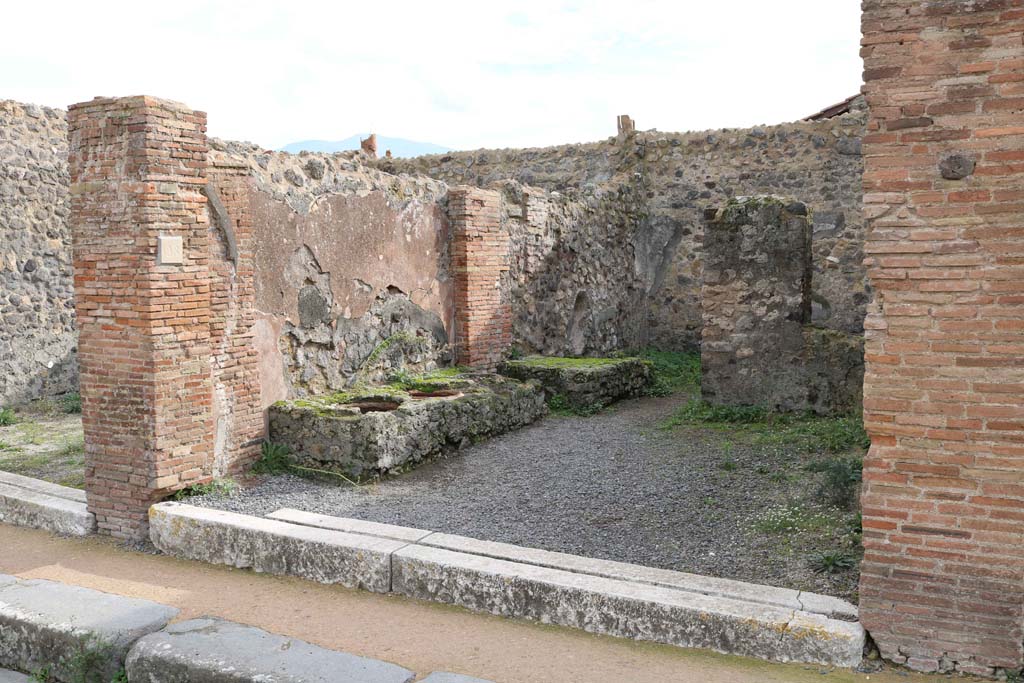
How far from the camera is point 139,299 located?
17.1ft

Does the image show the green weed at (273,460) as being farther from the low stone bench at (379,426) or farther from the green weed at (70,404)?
the green weed at (70,404)

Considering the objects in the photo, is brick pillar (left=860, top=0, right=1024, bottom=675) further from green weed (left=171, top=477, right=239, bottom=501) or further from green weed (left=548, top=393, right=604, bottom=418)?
green weed (left=548, top=393, right=604, bottom=418)

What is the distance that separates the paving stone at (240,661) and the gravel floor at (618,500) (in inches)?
55.3

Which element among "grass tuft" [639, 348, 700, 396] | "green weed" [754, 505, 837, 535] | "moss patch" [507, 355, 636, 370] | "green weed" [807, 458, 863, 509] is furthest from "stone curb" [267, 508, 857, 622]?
"grass tuft" [639, 348, 700, 396]

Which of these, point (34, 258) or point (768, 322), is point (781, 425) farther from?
point (34, 258)

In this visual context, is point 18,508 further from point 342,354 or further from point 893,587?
point 893,587

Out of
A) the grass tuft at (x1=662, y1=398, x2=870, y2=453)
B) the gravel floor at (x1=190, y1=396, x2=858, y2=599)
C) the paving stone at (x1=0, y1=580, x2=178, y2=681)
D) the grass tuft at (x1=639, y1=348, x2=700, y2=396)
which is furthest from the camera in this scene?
the grass tuft at (x1=639, y1=348, x2=700, y2=396)

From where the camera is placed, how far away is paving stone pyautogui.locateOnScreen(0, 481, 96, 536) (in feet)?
18.4

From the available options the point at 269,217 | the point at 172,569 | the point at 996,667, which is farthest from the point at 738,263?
the point at 172,569

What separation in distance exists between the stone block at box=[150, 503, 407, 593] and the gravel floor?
280 mm

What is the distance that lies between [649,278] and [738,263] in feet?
14.4

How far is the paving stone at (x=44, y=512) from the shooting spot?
18.4ft

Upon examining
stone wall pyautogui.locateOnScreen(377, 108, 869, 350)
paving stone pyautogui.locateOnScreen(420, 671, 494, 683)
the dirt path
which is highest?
stone wall pyautogui.locateOnScreen(377, 108, 869, 350)

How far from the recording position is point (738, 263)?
7.62 metres
